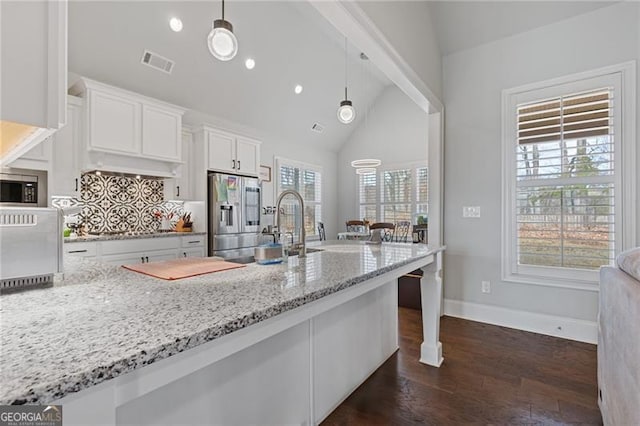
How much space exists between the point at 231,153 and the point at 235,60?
1.21 m

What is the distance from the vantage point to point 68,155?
9.84 feet

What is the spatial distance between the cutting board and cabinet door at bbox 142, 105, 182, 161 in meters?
2.53

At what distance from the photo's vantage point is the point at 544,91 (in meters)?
2.89

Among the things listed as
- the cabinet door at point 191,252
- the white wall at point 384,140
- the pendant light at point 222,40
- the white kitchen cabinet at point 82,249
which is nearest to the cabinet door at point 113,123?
the white kitchen cabinet at point 82,249

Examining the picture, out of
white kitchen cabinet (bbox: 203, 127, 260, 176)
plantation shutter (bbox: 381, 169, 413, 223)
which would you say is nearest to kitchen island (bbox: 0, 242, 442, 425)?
white kitchen cabinet (bbox: 203, 127, 260, 176)

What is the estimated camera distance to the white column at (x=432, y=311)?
89.0 inches

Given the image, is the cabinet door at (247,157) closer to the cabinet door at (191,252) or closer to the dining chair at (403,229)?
the cabinet door at (191,252)

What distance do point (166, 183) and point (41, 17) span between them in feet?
12.6

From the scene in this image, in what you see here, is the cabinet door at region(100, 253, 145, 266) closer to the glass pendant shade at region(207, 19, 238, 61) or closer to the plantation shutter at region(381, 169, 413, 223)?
the glass pendant shade at region(207, 19, 238, 61)

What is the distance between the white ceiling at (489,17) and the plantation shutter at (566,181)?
2.52 ft

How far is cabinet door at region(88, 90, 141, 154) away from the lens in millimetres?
3016

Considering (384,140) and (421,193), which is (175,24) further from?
(421,193)

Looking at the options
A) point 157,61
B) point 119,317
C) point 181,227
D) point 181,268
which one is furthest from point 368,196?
point 119,317

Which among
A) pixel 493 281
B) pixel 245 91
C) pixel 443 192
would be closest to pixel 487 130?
pixel 443 192
